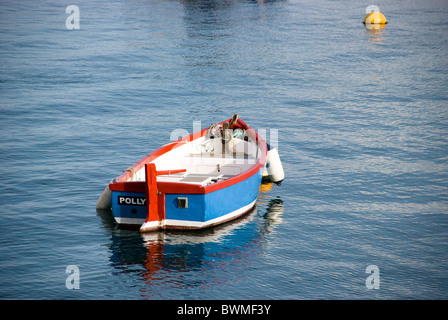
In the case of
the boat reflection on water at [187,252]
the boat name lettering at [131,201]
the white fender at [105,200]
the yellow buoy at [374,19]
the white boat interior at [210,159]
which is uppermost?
the yellow buoy at [374,19]

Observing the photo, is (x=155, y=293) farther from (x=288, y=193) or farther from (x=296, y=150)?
(x=296, y=150)

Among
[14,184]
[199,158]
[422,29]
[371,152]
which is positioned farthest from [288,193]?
[422,29]

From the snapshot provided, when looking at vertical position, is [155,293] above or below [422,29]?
below

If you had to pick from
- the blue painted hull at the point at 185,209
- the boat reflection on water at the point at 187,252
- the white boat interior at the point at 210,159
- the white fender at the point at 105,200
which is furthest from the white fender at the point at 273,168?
the white fender at the point at 105,200

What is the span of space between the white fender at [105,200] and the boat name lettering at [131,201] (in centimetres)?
232

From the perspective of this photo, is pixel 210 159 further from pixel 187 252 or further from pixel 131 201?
pixel 187 252

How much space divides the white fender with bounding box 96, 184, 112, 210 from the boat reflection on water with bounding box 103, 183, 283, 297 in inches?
41.5

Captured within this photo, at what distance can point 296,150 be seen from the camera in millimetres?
33344

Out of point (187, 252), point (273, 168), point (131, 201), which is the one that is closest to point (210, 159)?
point (273, 168)

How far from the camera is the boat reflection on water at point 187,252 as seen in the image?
19.7 metres

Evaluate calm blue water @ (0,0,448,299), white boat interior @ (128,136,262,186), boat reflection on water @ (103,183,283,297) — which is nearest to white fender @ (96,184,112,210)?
calm blue water @ (0,0,448,299)

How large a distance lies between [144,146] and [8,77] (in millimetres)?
18571

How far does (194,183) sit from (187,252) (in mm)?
2601

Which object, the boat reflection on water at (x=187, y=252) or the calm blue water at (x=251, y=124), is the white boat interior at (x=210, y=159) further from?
the boat reflection on water at (x=187, y=252)
